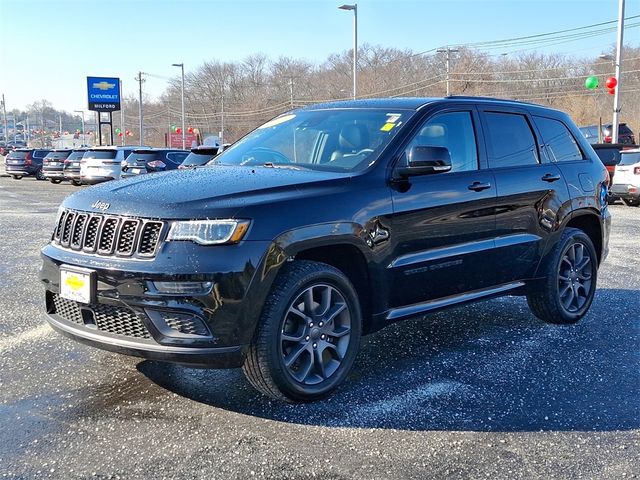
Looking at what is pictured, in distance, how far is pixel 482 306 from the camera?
638 centimetres

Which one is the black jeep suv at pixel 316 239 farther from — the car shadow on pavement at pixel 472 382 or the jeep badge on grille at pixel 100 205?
the car shadow on pavement at pixel 472 382

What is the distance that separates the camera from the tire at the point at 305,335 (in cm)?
363

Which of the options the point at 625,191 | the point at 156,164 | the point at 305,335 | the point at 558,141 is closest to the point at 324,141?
the point at 305,335

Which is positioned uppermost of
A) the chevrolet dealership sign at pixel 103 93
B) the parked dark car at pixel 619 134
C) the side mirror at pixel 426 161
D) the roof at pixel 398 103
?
the chevrolet dealership sign at pixel 103 93

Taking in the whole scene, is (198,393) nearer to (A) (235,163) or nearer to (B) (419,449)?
(B) (419,449)

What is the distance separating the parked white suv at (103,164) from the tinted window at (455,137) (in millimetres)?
19676

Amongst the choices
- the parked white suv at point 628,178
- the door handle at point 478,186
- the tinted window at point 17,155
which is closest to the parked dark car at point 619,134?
the parked white suv at point 628,178

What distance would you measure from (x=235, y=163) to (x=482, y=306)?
2.85 meters

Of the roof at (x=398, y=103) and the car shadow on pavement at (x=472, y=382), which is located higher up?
the roof at (x=398, y=103)

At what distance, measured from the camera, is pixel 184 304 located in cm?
343

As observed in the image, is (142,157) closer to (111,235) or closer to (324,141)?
(324,141)

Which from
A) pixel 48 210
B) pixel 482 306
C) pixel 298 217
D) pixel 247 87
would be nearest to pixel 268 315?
pixel 298 217

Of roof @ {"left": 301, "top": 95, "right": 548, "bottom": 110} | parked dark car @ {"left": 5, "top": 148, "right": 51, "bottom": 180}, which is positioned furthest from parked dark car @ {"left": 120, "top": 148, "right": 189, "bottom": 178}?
parked dark car @ {"left": 5, "top": 148, "right": 51, "bottom": 180}

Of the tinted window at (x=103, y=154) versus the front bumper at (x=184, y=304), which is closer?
the front bumper at (x=184, y=304)
